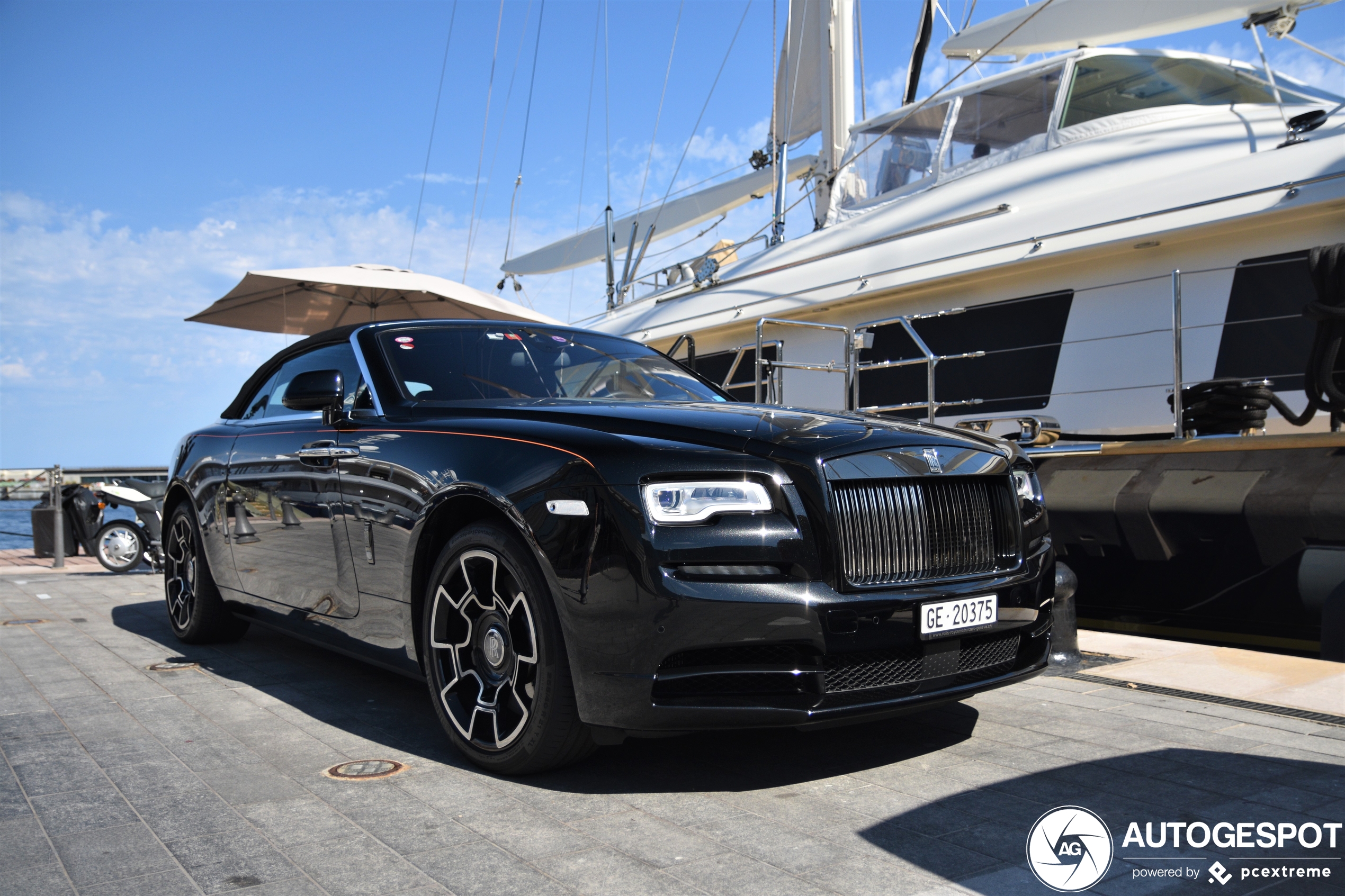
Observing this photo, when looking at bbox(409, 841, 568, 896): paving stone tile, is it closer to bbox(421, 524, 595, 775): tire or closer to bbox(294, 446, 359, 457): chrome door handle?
bbox(421, 524, 595, 775): tire

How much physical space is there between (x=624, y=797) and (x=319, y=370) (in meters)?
2.18

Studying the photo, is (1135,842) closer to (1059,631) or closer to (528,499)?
(528,499)

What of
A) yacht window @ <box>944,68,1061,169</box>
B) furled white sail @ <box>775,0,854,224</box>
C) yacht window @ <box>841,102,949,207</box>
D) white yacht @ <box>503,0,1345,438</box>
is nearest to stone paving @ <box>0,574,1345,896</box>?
white yacht @ <box>503,0,1345,438</box>

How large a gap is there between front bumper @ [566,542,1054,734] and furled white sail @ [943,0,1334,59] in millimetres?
7398

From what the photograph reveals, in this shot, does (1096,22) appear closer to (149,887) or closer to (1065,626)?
(1065,626)

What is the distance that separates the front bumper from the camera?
2.66 meters

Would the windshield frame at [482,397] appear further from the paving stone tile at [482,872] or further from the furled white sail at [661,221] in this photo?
the furled white sail at [661,221]

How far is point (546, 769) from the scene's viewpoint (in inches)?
118

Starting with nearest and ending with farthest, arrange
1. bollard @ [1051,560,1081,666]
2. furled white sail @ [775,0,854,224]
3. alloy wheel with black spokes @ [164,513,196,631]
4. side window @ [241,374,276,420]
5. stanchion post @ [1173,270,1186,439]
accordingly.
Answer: bollard @ [1051,560,1081,666] < side window @ [241,374,276,420] < alloy wheel with black spokes @ [164,513,196,631] < stanchion post @ [1173,270,1186,439] < furled white sail @ [775,0,854,224]

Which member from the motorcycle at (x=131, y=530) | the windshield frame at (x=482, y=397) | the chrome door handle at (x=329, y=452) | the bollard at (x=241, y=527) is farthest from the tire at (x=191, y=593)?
the motorcycle at (x=131, y=530)

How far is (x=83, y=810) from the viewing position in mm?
2744

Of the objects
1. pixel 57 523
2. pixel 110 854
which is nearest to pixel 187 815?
pixel 110 854

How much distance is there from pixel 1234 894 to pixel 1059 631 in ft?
8.28

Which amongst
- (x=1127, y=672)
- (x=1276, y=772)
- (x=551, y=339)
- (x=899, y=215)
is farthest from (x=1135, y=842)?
(x=899, y=215)
